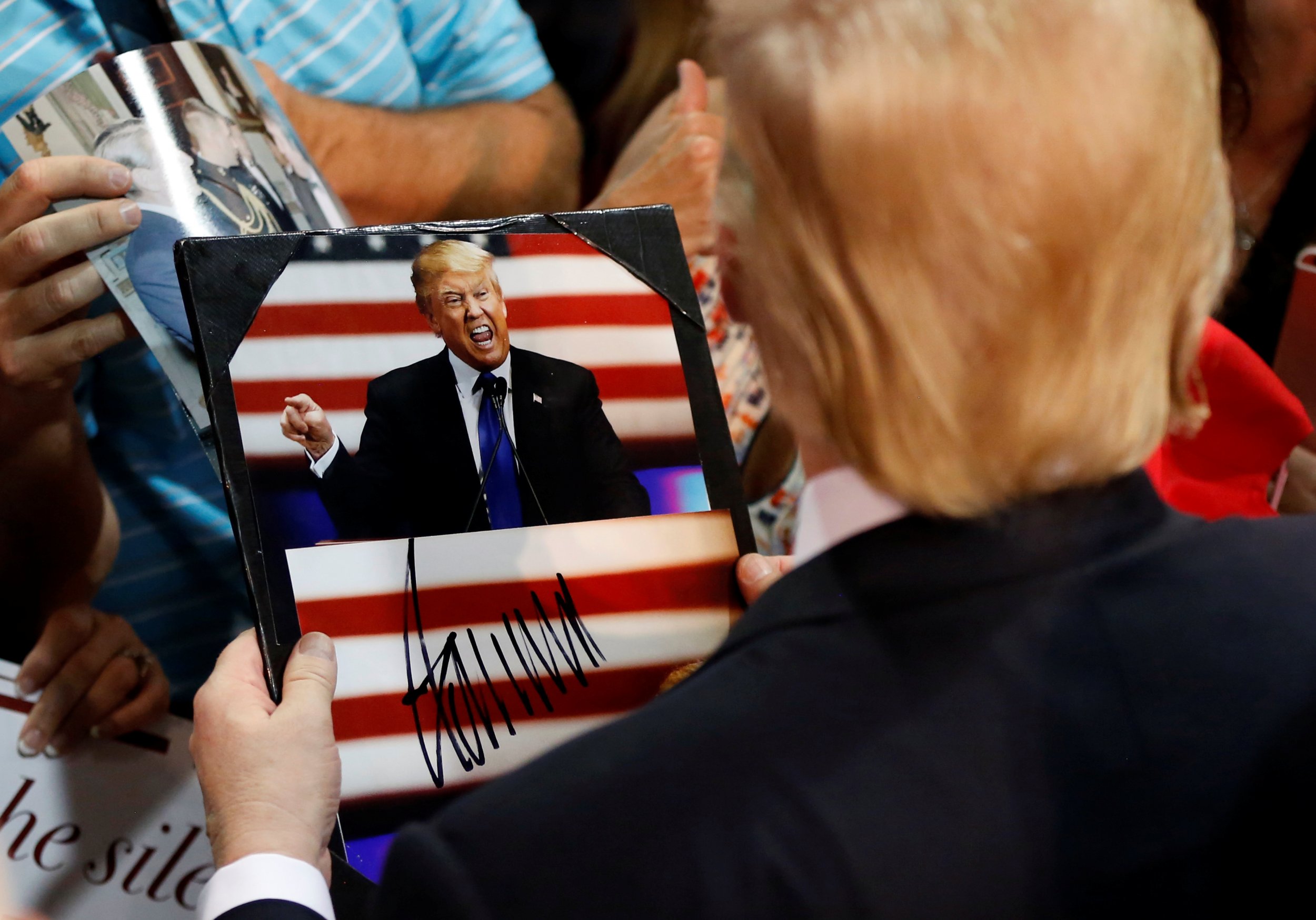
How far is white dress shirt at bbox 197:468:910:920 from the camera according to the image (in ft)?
1.65

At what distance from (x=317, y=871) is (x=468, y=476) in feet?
0.89

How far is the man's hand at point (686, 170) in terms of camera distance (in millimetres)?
1126

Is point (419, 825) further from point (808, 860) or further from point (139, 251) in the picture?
point (139, 251)

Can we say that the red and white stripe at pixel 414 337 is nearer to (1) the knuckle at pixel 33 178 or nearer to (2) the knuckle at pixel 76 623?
(1) the knuckle at pixel 33 178

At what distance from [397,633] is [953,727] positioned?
0.37 metres

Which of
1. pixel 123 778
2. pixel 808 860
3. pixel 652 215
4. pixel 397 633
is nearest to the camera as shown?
pixel 808 860

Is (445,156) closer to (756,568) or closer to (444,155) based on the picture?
(444,155)

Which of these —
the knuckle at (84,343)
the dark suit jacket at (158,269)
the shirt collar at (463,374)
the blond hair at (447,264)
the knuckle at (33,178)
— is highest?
the knuckle at (33,178)

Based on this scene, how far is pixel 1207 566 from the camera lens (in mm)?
469

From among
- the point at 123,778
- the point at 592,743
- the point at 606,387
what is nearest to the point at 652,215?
the point at 606,387

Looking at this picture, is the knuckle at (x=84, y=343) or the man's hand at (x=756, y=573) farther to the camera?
the knuckle at (x=84, y=343)

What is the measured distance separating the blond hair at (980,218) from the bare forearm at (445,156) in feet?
2.80

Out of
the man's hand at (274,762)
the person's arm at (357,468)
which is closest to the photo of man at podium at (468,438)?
the person's arm at (357,468)

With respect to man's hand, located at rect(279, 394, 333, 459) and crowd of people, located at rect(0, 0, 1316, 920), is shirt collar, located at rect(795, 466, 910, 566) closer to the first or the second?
crowd of people, located at rect(0, 0, 1316, 920)
